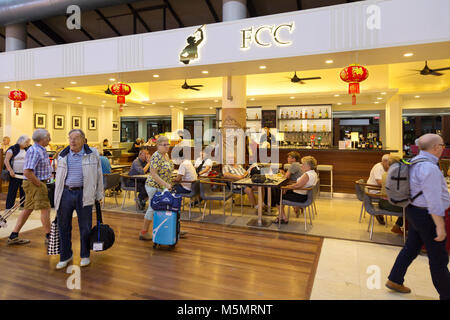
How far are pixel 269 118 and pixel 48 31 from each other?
28.5 ft

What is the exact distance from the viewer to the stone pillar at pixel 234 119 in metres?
8.12

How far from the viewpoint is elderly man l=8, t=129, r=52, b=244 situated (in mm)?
3652

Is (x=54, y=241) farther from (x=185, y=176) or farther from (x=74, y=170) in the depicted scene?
(x=185, y=176)

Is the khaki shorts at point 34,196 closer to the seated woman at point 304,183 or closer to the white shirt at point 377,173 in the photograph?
the seated woman at point 304,183

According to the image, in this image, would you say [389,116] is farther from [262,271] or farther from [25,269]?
[25,269]

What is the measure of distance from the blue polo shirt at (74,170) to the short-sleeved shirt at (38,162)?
0.74m

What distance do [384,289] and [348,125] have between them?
11720 millimetres

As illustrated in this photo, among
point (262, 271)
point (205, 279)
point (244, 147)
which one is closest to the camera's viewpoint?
point (205, 279)

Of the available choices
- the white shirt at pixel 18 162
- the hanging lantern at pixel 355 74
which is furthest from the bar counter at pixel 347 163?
the white shirt at pixel 18 162

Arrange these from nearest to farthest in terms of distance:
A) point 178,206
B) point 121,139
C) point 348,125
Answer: point 178,206 < point 348,125 < point 121,139

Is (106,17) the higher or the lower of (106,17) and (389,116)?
the higher

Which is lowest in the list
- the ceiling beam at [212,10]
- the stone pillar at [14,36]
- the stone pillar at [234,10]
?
the stone pillar at [234,10]
